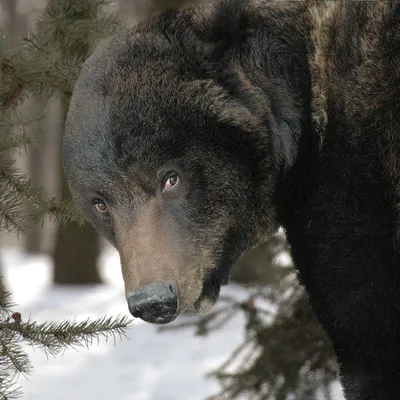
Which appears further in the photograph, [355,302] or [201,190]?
[201,190]

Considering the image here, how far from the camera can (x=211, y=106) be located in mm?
3625

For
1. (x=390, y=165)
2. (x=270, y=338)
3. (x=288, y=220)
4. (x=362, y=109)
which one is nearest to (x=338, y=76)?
(x=362, y=109)

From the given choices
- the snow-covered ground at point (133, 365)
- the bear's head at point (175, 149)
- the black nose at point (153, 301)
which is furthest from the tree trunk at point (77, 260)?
the black nose at point (153, 301)

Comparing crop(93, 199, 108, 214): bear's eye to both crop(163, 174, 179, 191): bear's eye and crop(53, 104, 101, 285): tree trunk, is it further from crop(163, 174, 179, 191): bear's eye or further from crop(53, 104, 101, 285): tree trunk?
crop(53, 104, 101, 285): tree trunk

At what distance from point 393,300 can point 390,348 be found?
0.22 metres

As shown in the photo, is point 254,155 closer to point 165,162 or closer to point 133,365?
point 165,162

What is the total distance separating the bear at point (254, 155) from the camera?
3.36 meters

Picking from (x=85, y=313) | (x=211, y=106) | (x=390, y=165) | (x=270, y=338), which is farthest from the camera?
(x=85, y=313)

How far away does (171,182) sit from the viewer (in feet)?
12.1

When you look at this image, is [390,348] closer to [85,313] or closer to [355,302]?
[355,302]

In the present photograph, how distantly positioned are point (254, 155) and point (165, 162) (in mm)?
405

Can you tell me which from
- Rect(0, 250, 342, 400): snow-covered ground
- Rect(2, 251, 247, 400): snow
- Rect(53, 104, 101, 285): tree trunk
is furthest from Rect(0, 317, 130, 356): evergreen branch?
Rect(53, 104, 101, 285): tree trunk

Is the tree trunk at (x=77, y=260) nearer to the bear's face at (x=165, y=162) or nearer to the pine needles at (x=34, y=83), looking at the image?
the pine needles at (x=34, y=83)

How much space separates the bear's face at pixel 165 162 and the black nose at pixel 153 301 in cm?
1
